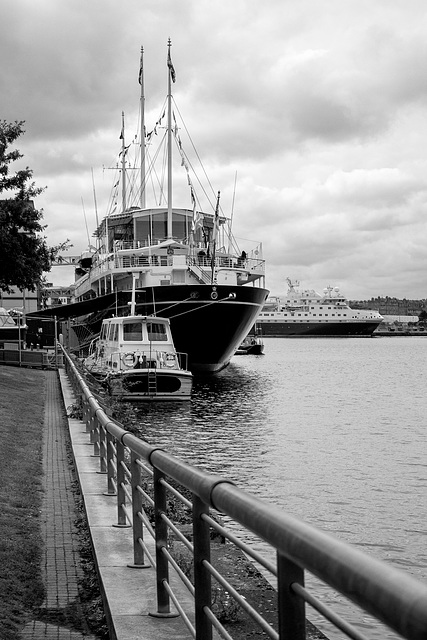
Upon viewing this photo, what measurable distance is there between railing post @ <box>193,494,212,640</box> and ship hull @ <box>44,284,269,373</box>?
40666 millimetres

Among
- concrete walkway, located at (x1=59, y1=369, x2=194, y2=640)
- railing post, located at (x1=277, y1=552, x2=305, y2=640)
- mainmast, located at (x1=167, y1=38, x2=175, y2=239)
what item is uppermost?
mainmast, located at (x1=167, y1=38, x2=175, y2=239)

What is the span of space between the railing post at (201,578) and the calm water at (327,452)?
4.48 m

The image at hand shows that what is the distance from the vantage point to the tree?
92.7 feet

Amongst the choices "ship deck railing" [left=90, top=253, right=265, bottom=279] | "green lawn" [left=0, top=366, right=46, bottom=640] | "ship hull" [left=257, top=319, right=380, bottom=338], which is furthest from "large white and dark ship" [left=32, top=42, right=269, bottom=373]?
"ship hull" [left=257, top=319, right=380, bottom=338]

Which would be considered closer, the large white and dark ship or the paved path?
the paved path

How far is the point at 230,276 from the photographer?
5444 cm

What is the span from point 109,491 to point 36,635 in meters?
4.03

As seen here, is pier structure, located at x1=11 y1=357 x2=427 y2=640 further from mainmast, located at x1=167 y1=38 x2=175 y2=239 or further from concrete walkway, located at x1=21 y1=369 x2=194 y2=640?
mainmast, located at x1=167 y1=38 x2=175 y2=239

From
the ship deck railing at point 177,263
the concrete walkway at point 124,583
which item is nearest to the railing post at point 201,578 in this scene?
the concrete walkway at point 124,583

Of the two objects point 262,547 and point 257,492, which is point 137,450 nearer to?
point 262,547

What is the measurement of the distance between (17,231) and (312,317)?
16073 cm

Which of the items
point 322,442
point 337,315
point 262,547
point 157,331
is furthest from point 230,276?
point 337,315

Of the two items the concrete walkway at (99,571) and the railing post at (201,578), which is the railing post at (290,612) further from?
the concrete walkway at (99,571)

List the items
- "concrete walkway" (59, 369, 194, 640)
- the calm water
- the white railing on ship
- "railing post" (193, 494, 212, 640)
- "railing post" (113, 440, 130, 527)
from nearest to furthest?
1. "railing post" (193, 494, 212, 640)
2. "concrete walkway" (59, 369, 194, 640)
3. "railing post" (113, 440, 130, 527)
4. the calm water
5. the white railing on ship
